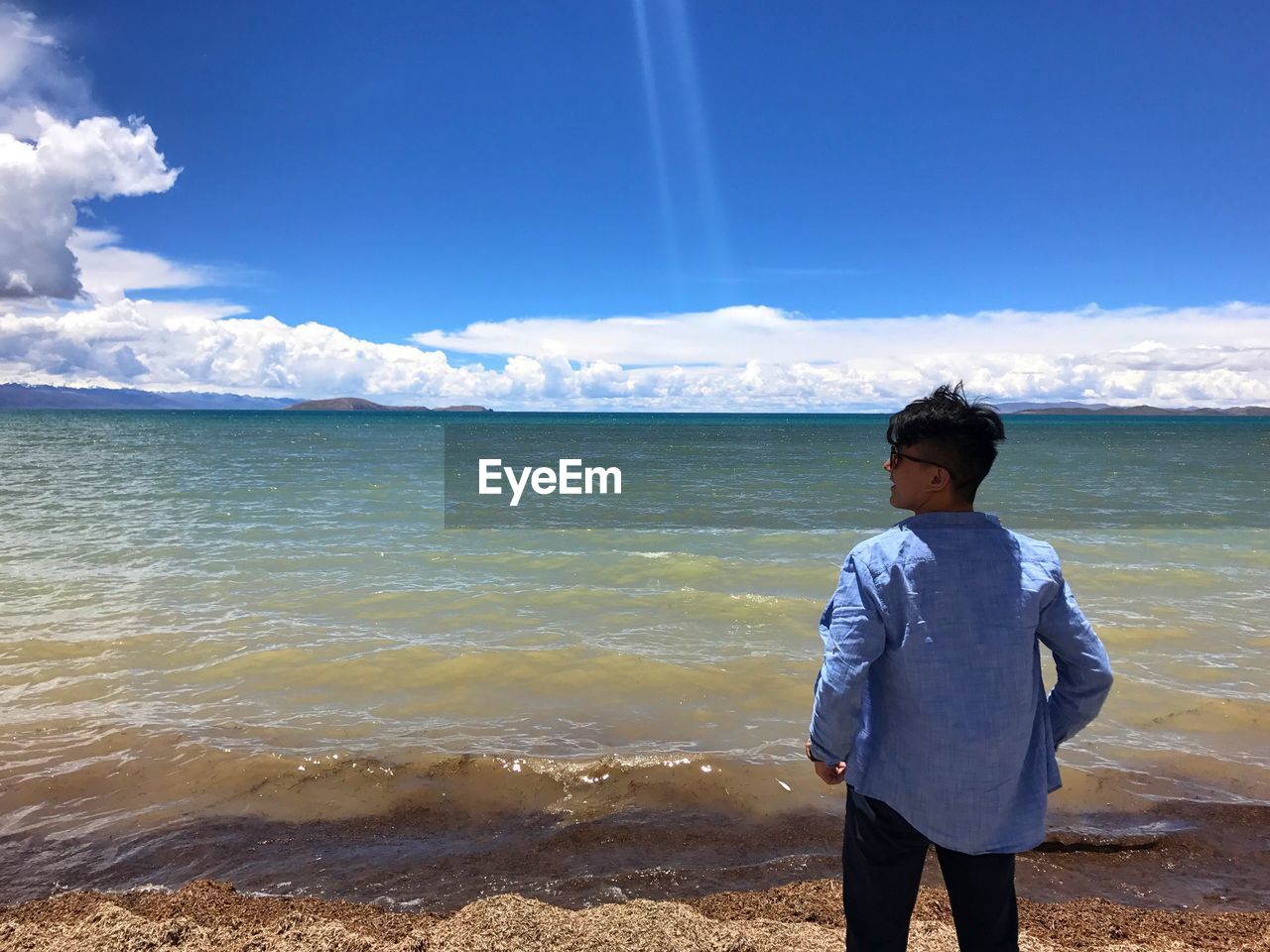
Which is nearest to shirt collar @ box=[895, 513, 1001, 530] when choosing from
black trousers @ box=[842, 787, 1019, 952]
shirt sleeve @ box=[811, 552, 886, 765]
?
shirt sleeve @ box=[811, 552, 886, 765]

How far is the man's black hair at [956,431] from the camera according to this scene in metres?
2.25

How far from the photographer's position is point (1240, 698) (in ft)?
23.0

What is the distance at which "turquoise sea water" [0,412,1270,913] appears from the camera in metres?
5.29

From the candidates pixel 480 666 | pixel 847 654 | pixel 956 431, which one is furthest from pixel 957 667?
pixel 480 666

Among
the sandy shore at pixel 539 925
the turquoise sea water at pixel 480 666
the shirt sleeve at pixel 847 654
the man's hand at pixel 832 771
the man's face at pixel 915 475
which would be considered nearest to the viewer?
the shirt sleeve at pixel 847 654

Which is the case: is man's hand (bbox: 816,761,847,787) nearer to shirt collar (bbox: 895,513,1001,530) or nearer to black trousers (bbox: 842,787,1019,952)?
black trousers (bbox: 842,787,1019,952)

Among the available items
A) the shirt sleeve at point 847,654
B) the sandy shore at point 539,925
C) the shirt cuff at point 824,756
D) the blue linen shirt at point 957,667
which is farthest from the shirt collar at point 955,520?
the sandy shore at point 539,925

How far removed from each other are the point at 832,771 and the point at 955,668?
20.9 inches

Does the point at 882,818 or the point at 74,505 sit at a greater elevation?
the point at 882,818

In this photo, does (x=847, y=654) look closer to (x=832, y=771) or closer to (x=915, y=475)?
(x=832, y=771)

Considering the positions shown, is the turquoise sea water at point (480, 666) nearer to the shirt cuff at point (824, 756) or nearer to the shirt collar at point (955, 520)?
the shirt cuff at point (824, 756)

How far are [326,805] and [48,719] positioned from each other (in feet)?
10.6

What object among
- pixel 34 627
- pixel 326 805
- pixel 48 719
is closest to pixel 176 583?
pixel 34 627

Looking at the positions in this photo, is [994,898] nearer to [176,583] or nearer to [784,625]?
[784,625]
